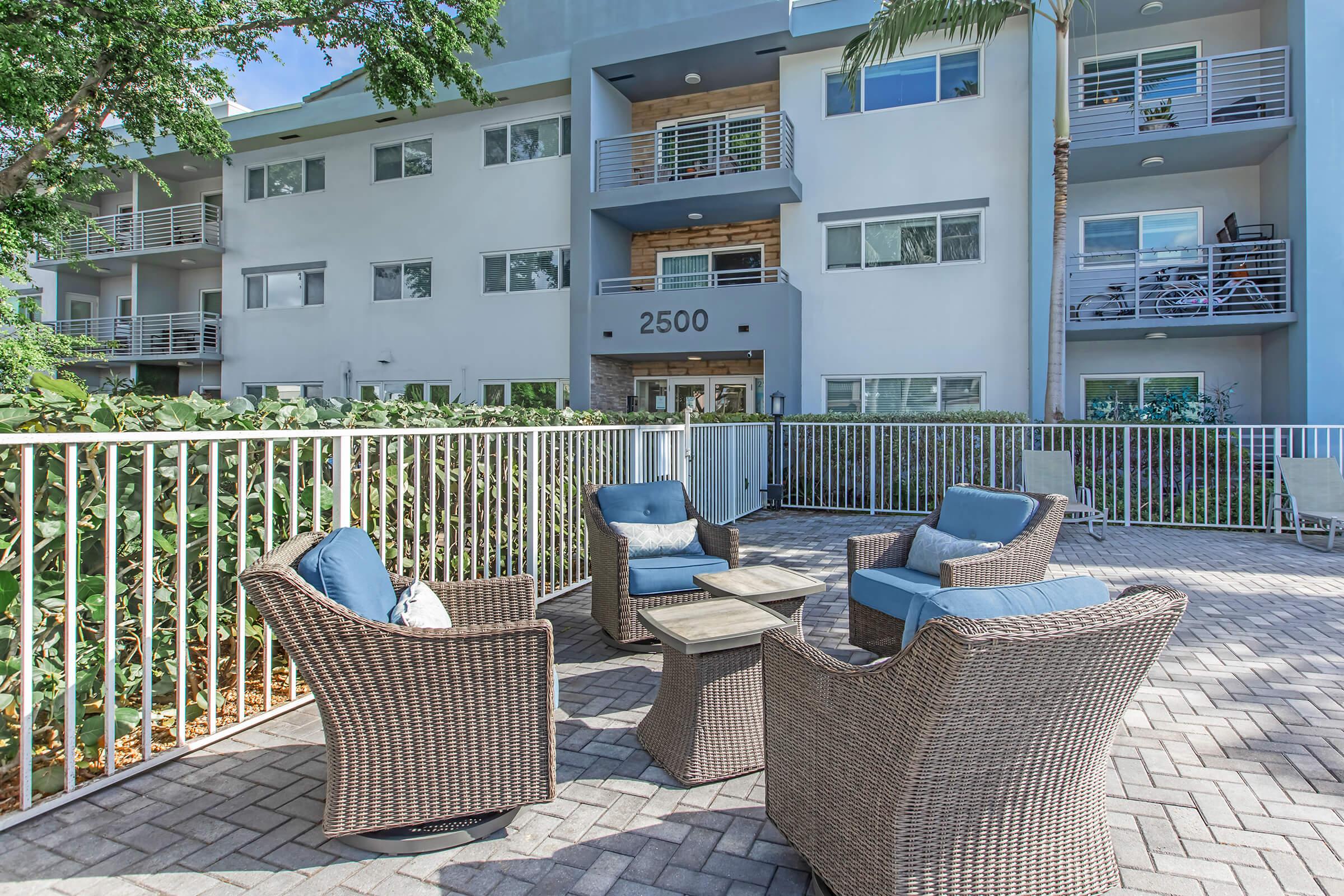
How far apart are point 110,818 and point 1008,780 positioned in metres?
2.79

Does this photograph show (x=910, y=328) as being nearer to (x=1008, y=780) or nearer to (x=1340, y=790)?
(x=1340, y=790)

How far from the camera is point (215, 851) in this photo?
2158 mm

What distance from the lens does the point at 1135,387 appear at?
1195 cm

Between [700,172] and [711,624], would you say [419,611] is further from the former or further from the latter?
[700,172]

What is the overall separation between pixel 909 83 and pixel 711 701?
12.5 m

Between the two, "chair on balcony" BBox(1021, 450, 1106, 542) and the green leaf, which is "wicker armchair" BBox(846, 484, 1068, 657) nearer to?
the green leaf

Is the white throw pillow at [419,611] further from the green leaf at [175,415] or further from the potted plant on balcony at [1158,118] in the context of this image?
the potted plant on balcony at [1158,118]

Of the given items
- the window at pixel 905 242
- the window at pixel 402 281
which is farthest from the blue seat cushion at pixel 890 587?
the window at pixel 402 281

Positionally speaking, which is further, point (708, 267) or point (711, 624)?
point (708, 267)

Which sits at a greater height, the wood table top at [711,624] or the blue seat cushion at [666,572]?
the wood table top at [711,624]

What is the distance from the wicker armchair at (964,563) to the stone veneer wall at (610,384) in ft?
28.6

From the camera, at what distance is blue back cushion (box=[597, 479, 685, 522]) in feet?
15.2

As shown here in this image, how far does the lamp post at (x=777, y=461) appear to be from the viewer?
1078cm

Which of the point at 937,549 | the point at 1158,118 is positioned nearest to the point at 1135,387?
the point at 1158,118
